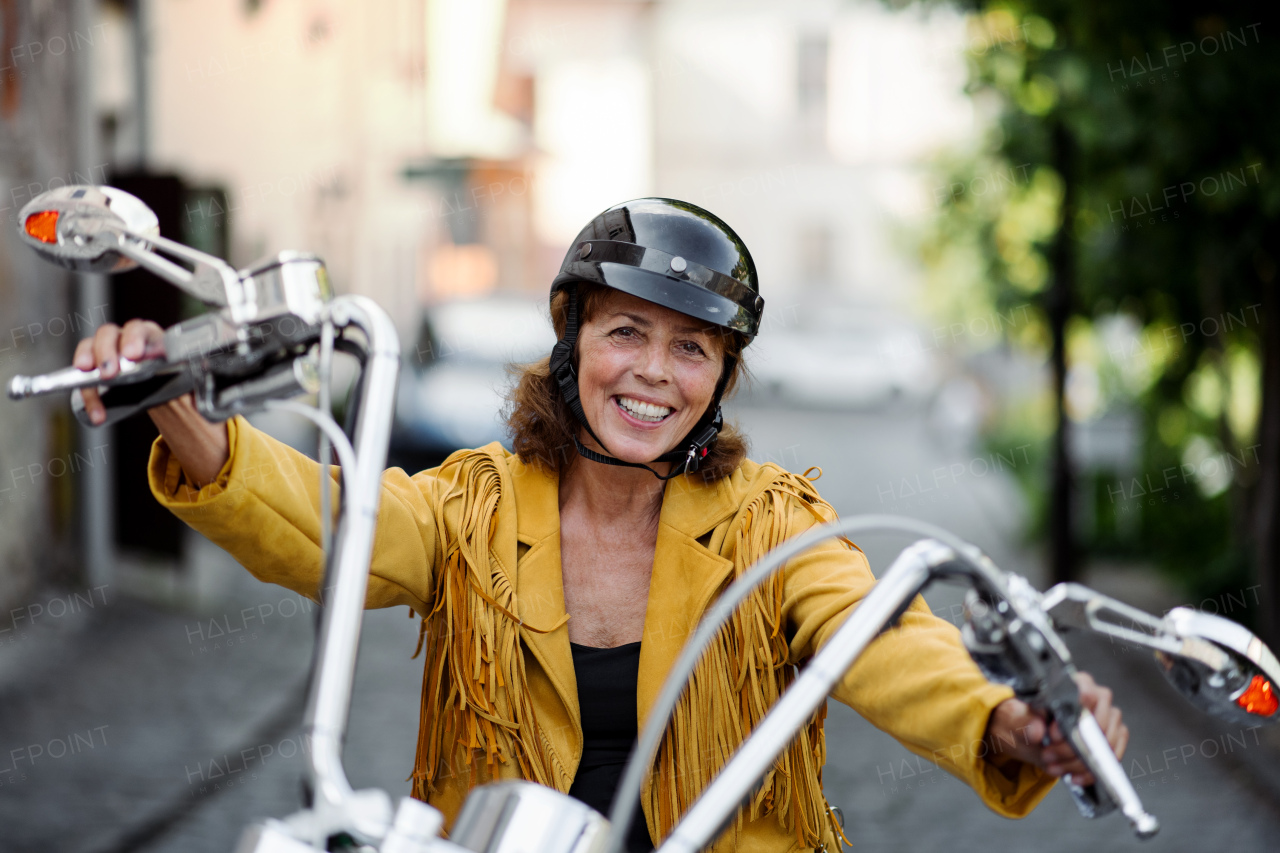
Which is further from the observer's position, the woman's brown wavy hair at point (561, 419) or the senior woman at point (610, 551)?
the woman's brown wavy hair at point (561, 419)

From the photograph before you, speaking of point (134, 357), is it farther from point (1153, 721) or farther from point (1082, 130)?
point (1153, 721)

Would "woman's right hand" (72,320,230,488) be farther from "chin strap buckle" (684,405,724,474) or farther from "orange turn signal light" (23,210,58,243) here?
"chin strap buckle" (684,405,724,474)

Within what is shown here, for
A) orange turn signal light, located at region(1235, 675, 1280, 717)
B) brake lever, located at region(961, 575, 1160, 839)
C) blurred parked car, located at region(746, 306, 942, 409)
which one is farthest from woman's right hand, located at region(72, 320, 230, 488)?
Result: blurred parked car, located at region(746, 306, 942, 409)

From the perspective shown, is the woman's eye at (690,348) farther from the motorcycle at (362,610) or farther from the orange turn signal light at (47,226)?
the orange turn signal light at (47,226)

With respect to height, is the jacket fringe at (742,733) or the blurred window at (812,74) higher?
the blurred window at (812,74)

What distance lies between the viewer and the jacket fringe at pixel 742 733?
2.12 m

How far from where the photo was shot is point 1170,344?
9.30 metres

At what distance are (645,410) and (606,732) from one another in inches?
22.4

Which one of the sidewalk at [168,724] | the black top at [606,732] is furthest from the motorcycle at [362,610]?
the sidewalk at [168,724]

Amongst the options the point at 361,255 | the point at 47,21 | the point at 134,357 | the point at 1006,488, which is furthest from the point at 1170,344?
the point at 361,255

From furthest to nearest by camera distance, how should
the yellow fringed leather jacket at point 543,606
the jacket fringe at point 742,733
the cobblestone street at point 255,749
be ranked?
the cobblestone street at point 255,749
the jacket fringe at point 742,733
the yellow fringed leather jacket at point 543,606

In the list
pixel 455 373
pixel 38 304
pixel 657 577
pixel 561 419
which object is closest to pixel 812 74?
pixel 455 373

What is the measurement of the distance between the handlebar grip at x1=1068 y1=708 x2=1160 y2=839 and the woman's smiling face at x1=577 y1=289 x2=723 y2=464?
1.06 m

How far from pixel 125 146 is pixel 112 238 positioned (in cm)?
844
